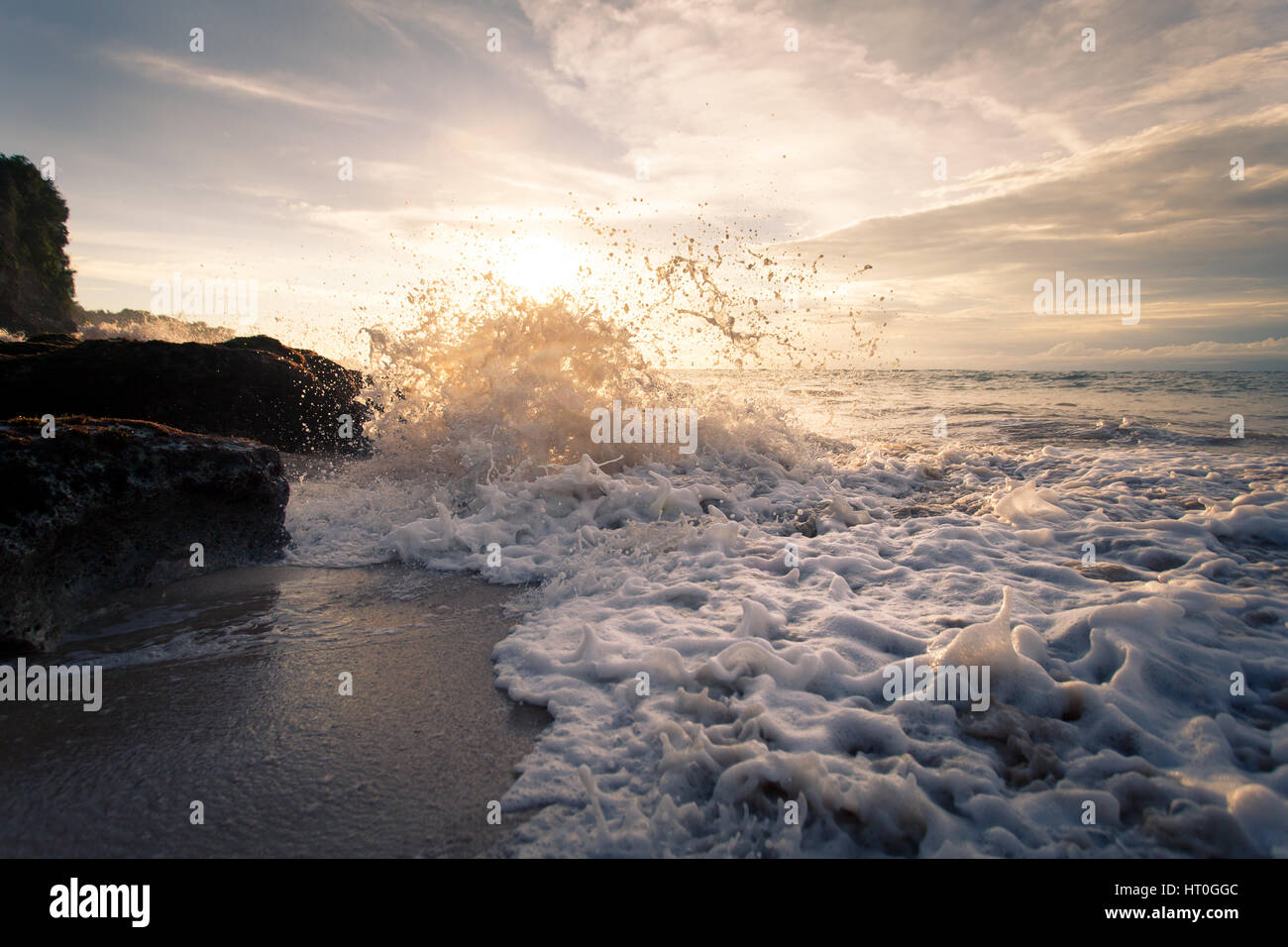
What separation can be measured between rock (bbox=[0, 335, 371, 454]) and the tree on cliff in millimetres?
19936

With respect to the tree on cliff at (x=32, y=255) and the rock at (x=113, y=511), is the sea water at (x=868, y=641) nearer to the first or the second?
the rock at (x=113, y=511)

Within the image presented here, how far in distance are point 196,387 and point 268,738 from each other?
7238 millimetres

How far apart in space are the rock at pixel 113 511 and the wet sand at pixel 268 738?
222mm

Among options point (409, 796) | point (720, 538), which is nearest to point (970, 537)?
point (720, 538)

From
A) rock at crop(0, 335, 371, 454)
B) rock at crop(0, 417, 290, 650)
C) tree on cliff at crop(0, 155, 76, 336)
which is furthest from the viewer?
tree on cliff at crop(0, 155, 76, 336)

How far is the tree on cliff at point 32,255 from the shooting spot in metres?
22.0

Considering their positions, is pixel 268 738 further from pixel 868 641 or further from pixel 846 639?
pixel 868 641

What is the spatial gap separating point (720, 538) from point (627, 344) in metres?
4.48

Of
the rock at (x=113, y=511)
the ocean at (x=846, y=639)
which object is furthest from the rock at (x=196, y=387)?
the rock at (x=113, y=511)

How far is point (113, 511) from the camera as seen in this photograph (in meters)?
3.70

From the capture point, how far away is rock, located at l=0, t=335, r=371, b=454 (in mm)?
6602

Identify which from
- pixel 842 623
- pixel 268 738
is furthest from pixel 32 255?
pixel 842 623

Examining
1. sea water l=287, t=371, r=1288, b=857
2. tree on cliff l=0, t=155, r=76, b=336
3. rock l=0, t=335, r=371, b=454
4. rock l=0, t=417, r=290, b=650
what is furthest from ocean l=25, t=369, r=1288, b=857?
tree on cliff l=0, t=155, r=76, b=336

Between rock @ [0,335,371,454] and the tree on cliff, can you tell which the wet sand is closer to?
rock @ [0,335,371,454]
